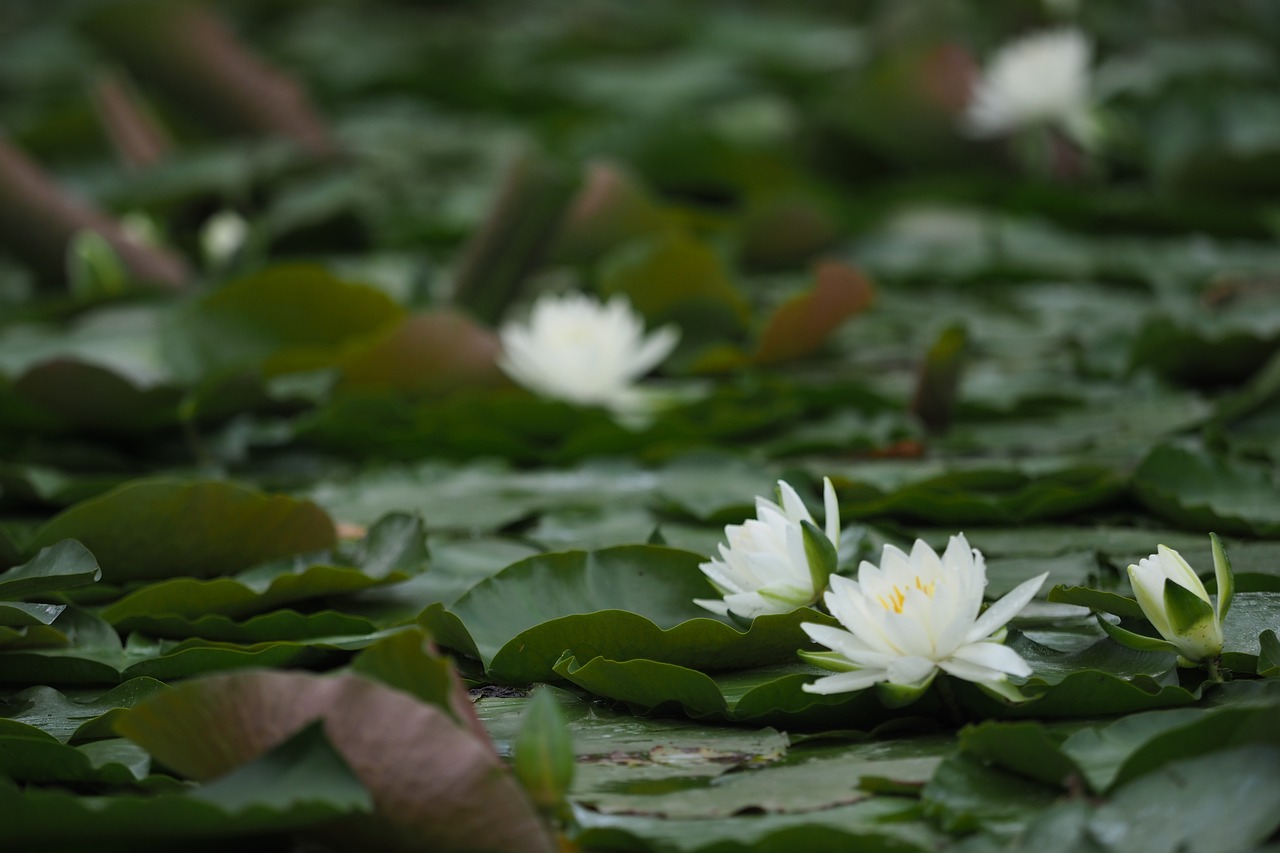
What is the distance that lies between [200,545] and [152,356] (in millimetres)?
696

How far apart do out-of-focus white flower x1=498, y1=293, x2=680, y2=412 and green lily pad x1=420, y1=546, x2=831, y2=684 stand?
58 centimetres

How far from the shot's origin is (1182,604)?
670mm

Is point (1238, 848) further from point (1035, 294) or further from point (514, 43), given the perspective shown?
point (514, 43)

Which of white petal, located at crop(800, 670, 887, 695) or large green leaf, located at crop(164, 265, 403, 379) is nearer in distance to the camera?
white petal, located at crop(800, 670, 887, 695)

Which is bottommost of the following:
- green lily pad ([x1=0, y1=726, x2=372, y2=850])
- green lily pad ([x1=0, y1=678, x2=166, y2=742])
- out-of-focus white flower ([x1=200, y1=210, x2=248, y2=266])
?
green lily pad ([x1=0, y1=726, x2=372, y2=850])

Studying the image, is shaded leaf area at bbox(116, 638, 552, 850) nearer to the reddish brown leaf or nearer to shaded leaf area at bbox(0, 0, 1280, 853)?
shaded leaf area at bbox(0, 0, 1280, 853)

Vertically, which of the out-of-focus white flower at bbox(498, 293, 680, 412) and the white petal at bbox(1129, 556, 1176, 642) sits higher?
the out-of-focus white flower at bbox(498, 293, 680, 412)

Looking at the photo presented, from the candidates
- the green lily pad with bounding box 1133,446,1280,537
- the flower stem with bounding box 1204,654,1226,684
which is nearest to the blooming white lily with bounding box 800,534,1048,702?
the flower stem with bounding box 1204,654,1226,684

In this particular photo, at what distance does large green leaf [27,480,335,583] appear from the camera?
90 centimetres

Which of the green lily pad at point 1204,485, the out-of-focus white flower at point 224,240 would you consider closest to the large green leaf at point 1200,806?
the green lily pad at point 1204,485

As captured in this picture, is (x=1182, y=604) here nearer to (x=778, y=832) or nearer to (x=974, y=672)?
(x=974, y=672)

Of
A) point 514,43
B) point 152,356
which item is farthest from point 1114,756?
point 514,43

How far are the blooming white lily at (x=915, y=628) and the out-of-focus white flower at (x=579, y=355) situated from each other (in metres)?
0.75

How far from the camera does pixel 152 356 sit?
1.57 m
